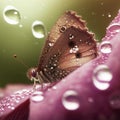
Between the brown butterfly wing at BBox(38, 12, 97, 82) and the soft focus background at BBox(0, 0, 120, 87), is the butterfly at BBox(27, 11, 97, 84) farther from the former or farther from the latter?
the soft focus background at BBox(0, 0, 120, 87)

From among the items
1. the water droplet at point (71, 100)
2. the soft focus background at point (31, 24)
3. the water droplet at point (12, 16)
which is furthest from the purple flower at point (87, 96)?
the soft focus background at point (31, 24)

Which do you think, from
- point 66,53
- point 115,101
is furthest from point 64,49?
point 115,101

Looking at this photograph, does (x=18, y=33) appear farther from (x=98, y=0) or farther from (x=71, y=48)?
(x=71, y=48)

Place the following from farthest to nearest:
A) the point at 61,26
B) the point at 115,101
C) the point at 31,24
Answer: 1. the point at 31,24
2. the point at 61,26
3. the point at 115,101

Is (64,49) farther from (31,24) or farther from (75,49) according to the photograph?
(31,24)

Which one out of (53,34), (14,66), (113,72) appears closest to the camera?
(113,72)

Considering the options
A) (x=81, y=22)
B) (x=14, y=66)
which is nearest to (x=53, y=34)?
(x=81, y=22)
